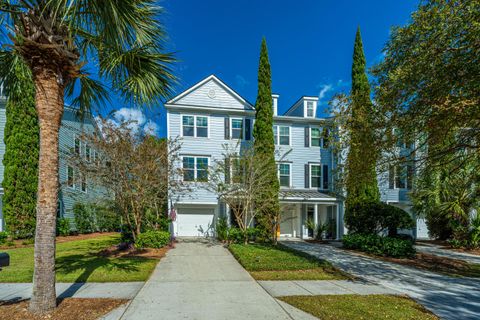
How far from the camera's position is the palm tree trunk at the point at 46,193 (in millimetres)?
4551

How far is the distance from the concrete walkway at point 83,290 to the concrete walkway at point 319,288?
3143 millimetres

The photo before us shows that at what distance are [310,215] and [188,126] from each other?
33.8 feet

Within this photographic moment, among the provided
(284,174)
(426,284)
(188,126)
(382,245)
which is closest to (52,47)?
(426,284)

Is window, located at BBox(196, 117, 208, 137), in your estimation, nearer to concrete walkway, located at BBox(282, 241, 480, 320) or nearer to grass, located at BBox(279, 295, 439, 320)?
concrete walkway, located at BBox(282, 241, 480, 320)

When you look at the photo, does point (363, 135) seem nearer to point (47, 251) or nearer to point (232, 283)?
point (232, 283)

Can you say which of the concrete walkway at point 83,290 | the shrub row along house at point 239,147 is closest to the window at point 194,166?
the shrub row along house at point 239,147

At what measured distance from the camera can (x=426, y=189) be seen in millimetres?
15414

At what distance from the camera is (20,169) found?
1503 cm

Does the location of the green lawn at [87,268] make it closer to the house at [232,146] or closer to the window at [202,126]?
the house at [232,146]

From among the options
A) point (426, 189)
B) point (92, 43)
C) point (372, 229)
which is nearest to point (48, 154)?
point (92, 43)

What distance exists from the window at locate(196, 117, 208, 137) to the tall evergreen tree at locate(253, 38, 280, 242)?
335cm

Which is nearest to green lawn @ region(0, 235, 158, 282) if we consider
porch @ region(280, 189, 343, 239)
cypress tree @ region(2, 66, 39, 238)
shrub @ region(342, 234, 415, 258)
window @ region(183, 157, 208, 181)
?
cypress tree @ region(2, 66, 39, 238)

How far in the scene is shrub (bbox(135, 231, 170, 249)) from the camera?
11.8 metres

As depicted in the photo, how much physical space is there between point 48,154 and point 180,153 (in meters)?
12.4
